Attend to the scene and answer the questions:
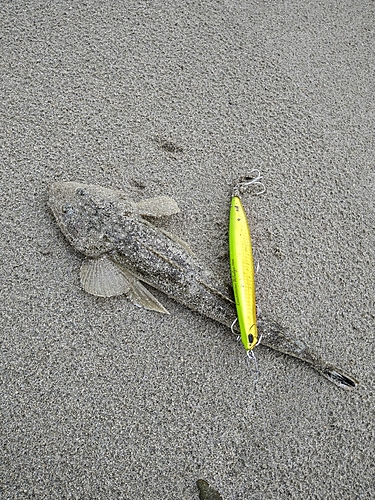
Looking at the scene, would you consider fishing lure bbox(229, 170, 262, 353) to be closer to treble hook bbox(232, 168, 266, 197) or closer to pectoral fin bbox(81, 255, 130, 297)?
treble hook bbox(232, 168, 266, 197)

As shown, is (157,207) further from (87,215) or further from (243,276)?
(243,276)

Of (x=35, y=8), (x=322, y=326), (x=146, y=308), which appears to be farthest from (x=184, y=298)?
(x=35, y=8)

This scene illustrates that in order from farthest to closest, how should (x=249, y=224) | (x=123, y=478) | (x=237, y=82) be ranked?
(x=237, y=82) < (x=249, y=224) < (x=123, y=478)

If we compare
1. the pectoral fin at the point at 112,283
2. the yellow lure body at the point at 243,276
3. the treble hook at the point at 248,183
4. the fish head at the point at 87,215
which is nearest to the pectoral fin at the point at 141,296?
the pectoral fin at the point at 112,283

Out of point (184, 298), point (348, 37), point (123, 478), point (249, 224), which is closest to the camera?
point (123, 478)

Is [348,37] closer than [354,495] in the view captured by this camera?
No

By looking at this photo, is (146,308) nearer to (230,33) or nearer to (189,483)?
(189,483)

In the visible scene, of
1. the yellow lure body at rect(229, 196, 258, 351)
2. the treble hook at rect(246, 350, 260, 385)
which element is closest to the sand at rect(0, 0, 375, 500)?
the treble hook at rect(246, 350, 260, 385)
